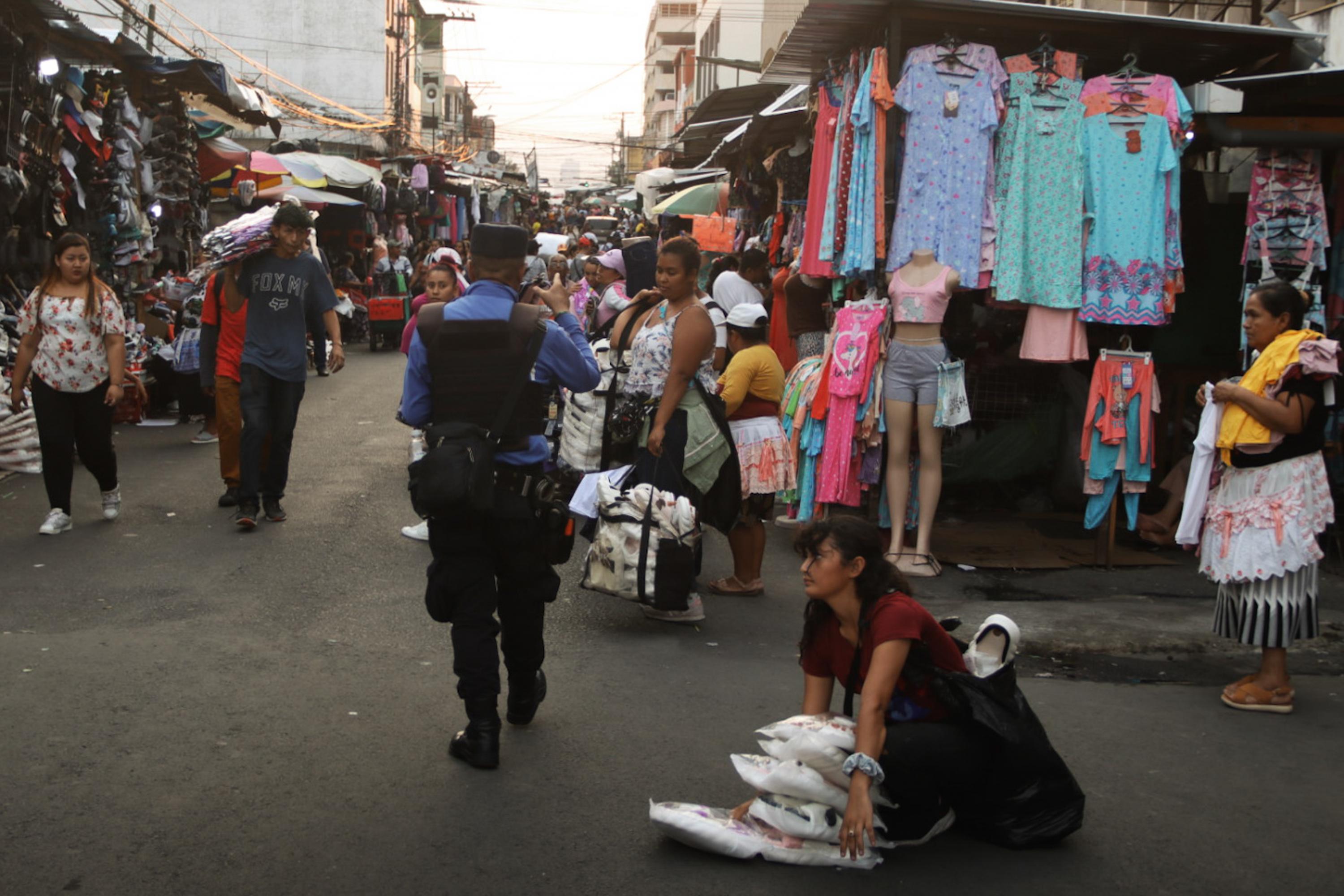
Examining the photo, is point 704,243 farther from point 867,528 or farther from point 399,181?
point 399,181

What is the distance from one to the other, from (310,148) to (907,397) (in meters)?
21.3

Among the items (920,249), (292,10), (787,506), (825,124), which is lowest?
(787,506)

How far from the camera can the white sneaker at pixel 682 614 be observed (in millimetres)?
6598

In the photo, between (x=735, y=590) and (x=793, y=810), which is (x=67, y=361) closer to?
(x=735, y=590)

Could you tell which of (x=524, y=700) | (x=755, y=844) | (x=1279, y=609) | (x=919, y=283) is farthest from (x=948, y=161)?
(x=755, y=844)

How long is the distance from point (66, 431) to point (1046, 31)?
6.45 meters

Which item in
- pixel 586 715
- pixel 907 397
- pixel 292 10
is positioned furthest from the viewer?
pixel 292 10

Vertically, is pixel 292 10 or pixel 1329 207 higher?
pixel 292 10

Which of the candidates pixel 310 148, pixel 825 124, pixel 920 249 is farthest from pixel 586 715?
pixel 310 148

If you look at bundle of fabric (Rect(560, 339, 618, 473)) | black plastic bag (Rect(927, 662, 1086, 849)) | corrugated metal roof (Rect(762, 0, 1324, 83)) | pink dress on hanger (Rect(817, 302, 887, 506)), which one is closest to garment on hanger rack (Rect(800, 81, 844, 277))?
corrugated metal roof (Rect(762, 0, 1324, 83))

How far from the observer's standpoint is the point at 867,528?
390 centimetres

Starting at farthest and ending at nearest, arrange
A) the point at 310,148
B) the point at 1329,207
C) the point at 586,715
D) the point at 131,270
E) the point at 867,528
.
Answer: the point at 310,148
the point at 131,270
the point at 1329,207
the point at 586,715
the point at 867,528

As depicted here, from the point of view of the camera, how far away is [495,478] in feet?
15.0

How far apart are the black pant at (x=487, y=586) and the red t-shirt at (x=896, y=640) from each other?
112cm
